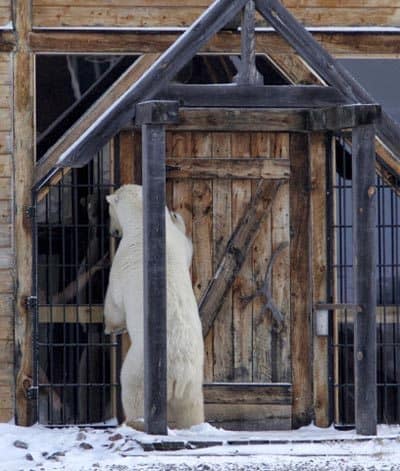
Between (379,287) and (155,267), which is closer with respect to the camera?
(155,267)

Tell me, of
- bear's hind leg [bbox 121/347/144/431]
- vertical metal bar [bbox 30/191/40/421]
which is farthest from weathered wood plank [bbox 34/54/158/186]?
bear's hind leg [bbox 121/347/144/431]

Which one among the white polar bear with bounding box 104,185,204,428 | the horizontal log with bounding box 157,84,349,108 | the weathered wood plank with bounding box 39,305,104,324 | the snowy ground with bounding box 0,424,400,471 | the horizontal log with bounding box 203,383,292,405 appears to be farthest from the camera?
the horizontal log with bounding box 203,383,292,405

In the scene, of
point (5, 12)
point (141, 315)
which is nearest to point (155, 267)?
point (141, 315)

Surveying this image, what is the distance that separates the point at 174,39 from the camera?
37.7 ft

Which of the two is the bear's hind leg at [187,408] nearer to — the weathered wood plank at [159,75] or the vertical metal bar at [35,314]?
the vertical metal bar at [35,314]

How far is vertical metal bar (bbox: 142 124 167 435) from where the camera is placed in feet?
33.1

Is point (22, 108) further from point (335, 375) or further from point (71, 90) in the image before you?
point (335, 375)

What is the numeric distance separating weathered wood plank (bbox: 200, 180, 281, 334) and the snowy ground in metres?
1.27

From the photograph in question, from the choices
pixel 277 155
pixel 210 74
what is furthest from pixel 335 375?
pixel 210 74

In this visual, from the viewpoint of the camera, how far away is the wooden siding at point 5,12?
37.3 ft

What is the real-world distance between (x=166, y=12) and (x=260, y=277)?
81.7 inches

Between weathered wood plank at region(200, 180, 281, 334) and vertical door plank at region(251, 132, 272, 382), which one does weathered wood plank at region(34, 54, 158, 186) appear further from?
weathered wood plank at region(200, 180, 281, 334)

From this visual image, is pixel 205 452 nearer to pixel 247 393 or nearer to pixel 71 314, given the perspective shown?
pixel 247 393

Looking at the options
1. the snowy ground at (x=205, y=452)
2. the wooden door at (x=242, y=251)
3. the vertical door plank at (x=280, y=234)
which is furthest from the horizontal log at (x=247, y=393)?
the snowy ground at (x=205, y=452)
